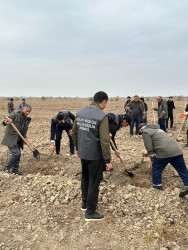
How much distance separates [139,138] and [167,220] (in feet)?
19.0

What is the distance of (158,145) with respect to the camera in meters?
3.95

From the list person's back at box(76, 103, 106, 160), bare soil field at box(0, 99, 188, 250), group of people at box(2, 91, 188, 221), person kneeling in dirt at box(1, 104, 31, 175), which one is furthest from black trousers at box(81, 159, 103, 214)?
person kneeling in dirt at box(1, 104, 31, 175)

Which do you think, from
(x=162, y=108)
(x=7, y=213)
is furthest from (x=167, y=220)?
(x=162, y=108)

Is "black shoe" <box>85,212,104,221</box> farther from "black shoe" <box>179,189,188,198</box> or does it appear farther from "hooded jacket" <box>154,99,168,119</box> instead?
"hooded jacket" <box>154,99,168,119</box>

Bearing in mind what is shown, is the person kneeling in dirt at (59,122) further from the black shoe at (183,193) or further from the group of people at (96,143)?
the black shoe at (183,193)

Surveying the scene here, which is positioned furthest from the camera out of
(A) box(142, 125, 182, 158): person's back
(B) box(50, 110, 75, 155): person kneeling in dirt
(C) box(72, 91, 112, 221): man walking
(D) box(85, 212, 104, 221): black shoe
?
(B) box(50, 110, 75, 155): person kneeling in dirt

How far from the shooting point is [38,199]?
12.3ft

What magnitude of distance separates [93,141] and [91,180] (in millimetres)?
562

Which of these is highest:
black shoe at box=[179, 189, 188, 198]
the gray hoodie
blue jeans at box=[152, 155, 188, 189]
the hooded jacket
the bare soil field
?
the hooded jacket

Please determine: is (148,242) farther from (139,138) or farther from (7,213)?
(139,138)

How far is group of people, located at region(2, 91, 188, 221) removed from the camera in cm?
290

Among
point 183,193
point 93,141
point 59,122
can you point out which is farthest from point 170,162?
point 59,122

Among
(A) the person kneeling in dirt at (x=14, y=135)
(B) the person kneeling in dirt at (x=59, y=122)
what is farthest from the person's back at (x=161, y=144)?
(A) the person kneeling in dirt at (x=14, y=135)

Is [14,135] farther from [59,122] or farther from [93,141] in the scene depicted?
[93,141]
